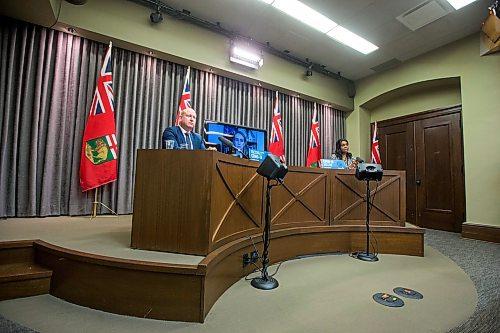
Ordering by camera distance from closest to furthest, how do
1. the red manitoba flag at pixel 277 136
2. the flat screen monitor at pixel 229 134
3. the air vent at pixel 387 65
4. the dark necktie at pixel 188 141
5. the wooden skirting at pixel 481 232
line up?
the flat screen monitor at pixel 229 134 < the dark necktie at pixel 188 141 < the wooden skirting at pixel 481 232 < the red manitoba flag at pixel 277 136 < the air vent at pixel 387 65

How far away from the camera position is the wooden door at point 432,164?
457cm

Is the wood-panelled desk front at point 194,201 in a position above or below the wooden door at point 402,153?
below

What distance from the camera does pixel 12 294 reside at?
5.16 ft

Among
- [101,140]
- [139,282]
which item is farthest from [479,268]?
[101,140]

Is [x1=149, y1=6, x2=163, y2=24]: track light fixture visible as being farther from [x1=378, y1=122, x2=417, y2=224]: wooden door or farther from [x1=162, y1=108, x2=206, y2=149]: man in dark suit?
[x1=378, y1=122, x2=417, y2=224]: wooden door

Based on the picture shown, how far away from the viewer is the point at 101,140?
3275mm

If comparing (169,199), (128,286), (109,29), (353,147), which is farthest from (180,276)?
(353,147)

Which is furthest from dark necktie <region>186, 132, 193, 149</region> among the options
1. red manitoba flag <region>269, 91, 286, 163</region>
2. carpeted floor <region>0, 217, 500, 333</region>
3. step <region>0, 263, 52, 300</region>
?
red manitoba flag <region>269, 91, 286, 163</region>

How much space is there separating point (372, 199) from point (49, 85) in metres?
4.33

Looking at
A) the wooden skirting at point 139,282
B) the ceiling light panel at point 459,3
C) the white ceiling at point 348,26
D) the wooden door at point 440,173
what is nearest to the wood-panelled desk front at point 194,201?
the wooden skirting at point 139,282

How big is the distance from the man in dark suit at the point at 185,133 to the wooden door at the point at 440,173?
4667mm

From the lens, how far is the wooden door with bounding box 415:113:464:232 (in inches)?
179

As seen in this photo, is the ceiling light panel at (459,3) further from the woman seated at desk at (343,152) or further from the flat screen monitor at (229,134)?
the flat screen monitor at (229,134)

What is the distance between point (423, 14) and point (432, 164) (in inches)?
108
